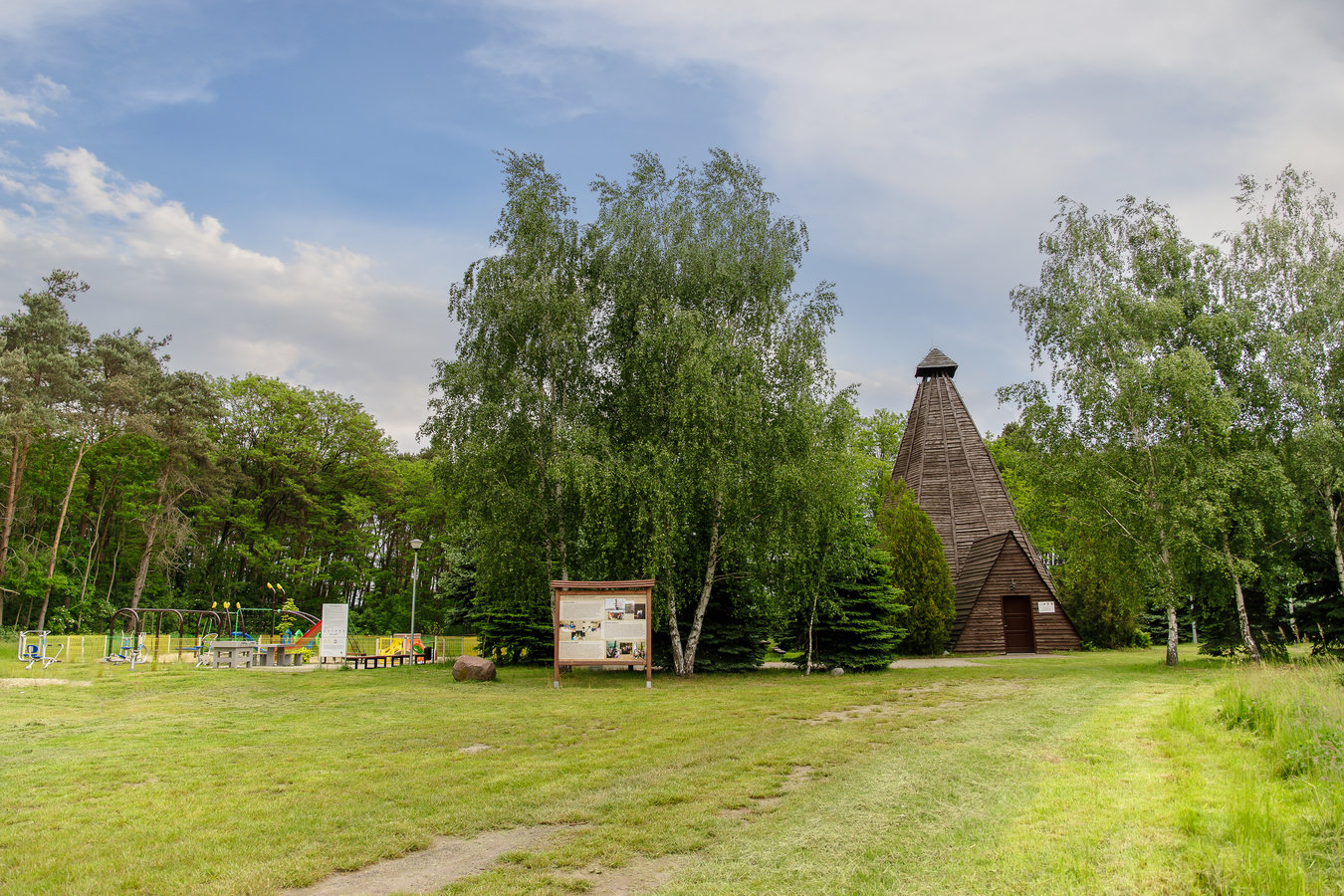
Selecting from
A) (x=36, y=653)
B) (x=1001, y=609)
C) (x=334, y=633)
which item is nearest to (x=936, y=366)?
(x=1001, y=609)

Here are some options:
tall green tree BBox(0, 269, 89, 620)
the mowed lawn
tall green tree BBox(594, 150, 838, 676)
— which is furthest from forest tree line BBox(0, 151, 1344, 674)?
tall green tree BBox(0, 269, 89, 620)

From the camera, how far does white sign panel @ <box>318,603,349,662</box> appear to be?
2242 centimetres

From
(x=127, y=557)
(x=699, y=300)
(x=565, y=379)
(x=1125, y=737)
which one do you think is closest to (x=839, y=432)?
(x=699, y=300)

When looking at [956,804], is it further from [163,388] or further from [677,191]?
[163,388]

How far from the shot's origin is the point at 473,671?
16.6 m

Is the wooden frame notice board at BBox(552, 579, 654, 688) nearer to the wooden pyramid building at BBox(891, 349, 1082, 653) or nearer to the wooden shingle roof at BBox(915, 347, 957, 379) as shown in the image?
the wooden pyramid building at BBox(891, 349, 1082, 653)

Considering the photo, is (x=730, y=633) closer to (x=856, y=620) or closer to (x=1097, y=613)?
(x=856, y=620)

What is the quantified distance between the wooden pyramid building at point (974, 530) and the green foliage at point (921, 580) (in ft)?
6.20

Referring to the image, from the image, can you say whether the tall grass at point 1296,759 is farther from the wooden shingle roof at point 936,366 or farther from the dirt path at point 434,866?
the wooden shingle roof at point 936,366

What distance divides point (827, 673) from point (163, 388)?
32.4m

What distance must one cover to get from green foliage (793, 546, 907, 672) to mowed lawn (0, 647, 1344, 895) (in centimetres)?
694

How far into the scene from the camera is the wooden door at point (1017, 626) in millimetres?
26094

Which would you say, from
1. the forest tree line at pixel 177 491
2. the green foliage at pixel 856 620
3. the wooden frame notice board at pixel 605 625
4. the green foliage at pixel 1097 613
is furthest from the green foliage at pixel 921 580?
the forest tree line at pixel 177 491

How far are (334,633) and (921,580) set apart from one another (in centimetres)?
1747
